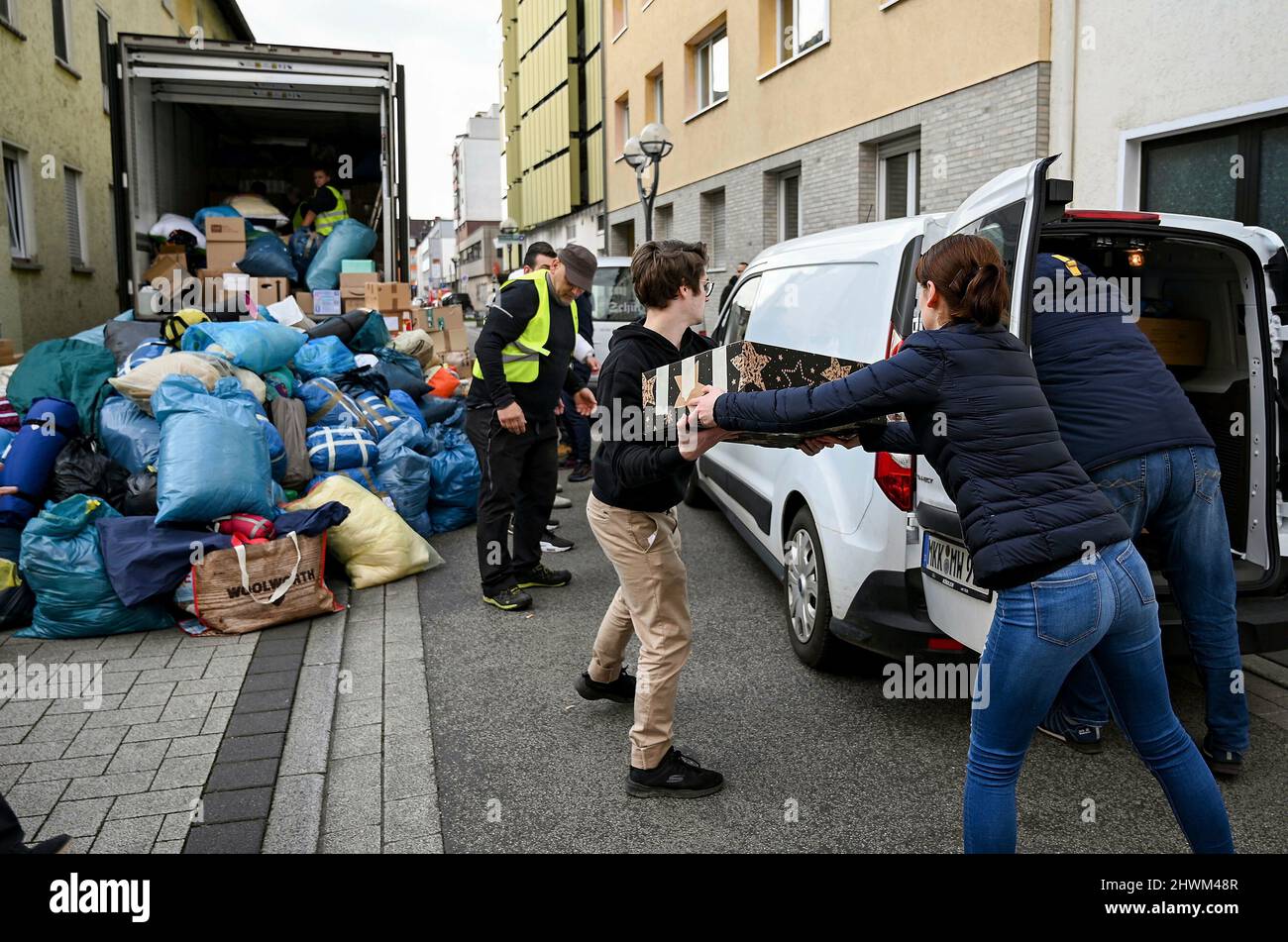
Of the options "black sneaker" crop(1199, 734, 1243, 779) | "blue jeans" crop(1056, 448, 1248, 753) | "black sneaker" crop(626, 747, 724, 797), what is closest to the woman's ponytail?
"blue jeans" crop(1056, 448, 1248, 753)

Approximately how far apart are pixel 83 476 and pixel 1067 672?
16.7ft

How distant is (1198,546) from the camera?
3.56 metres

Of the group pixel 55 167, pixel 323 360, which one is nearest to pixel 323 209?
pixel 323 360

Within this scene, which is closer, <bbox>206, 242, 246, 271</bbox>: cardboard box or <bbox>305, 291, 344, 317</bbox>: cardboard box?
<bbox>305, 291, 344, 317</bbox>: cardboard box

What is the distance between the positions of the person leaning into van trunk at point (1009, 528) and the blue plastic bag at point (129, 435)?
4.49 metres

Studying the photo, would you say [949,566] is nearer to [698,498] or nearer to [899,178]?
[698,498]

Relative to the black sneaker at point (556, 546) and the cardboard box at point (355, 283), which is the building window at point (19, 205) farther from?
the black sneaker at point (556, 546)

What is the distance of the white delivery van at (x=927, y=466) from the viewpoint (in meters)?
3.58

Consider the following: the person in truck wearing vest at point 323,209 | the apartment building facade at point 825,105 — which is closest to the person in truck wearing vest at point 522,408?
the person in truck wearing vest at point 323,209

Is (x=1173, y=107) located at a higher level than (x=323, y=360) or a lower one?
higher

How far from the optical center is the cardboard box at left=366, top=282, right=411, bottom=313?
10.0 metres

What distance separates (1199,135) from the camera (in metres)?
8.16

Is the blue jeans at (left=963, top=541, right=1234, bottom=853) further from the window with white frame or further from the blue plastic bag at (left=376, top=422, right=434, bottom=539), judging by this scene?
the window with white frame

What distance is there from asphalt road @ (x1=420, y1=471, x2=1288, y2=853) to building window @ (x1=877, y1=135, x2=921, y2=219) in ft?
29.0
